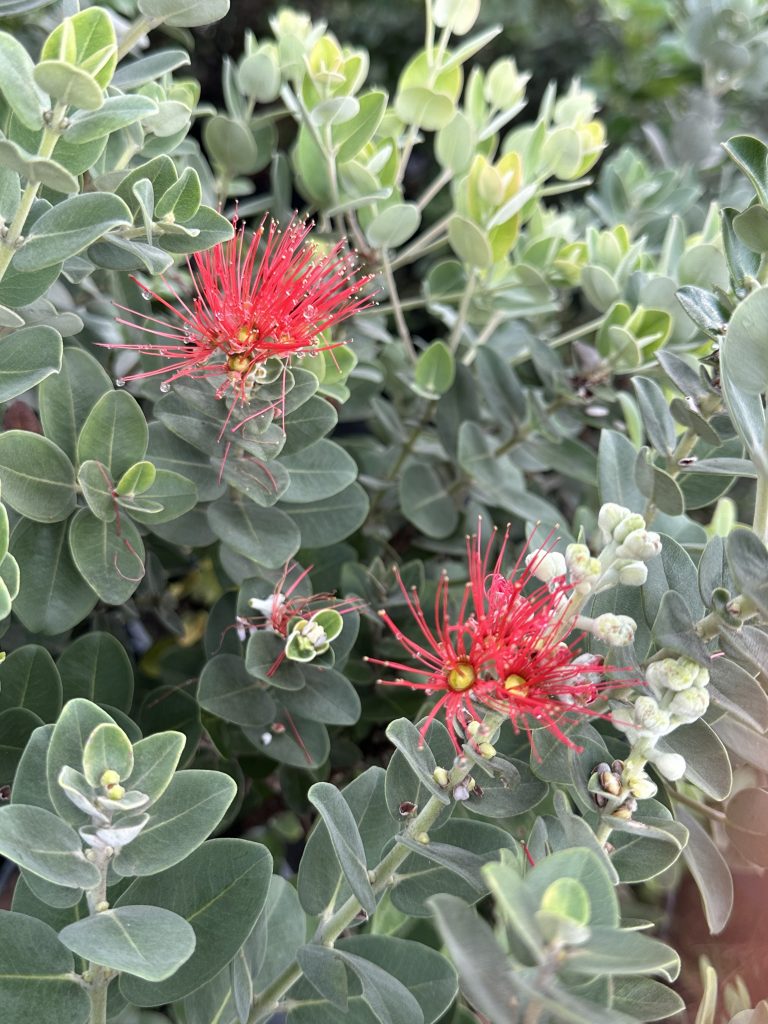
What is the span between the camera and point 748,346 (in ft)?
1.66

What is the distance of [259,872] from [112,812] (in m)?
0.11

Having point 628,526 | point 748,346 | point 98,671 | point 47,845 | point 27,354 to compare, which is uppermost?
point 748,346

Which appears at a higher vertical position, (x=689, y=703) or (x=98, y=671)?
(x=689, y=703)

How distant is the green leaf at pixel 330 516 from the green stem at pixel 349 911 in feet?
0.87

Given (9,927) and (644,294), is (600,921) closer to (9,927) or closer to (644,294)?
(9,927)

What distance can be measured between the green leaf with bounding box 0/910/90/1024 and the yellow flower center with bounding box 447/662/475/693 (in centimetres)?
26

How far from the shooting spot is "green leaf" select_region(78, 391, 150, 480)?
654 millimetres

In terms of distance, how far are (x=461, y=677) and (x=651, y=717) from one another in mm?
124

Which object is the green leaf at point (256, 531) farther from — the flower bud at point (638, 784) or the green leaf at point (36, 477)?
the flower bud at point (638, 784)

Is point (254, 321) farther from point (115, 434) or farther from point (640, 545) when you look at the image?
point (640, 545)

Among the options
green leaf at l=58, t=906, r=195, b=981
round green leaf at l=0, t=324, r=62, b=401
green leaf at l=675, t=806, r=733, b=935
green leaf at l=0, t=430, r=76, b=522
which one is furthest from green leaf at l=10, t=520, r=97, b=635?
green leaf at l=675, t=806, r=733, b=935

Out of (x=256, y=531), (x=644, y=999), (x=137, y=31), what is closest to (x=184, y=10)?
(x=137, y=31)

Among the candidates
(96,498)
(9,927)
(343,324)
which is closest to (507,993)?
(9,927)

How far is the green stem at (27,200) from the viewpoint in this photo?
54 centimetres
